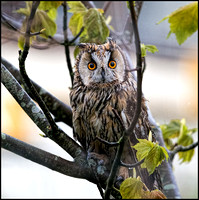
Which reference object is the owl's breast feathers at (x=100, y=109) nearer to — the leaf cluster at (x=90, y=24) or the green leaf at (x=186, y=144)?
the leaf cluster at (x=90, y=24)

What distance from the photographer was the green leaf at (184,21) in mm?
720

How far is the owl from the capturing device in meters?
0.55

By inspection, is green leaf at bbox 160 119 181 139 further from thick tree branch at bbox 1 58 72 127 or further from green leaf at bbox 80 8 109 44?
green leaf at bbox 80 8 109 44

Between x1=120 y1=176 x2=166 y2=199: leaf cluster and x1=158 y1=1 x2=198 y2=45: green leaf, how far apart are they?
397 mm

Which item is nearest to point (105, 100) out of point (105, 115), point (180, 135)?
point (105, 115)

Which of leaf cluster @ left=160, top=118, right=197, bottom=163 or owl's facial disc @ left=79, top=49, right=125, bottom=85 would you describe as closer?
owl's facial disc @ left=79, top=49, right=125, bottom=85

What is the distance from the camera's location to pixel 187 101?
120cm

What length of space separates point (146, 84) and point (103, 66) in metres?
0.09

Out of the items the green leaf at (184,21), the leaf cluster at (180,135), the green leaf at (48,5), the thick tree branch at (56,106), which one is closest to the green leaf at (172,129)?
the leaf cluster at (180,135)

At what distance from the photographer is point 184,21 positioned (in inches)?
28.6

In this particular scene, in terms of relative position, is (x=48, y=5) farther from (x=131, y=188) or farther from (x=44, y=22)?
(x=131, y=188)

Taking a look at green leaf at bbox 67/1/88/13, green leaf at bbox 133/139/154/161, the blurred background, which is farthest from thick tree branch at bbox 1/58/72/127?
green leaf at bbox 133/139/154/161

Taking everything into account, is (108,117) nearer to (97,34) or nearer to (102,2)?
(97,34)

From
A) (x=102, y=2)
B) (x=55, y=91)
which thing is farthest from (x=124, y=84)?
(x=102, y=2)
